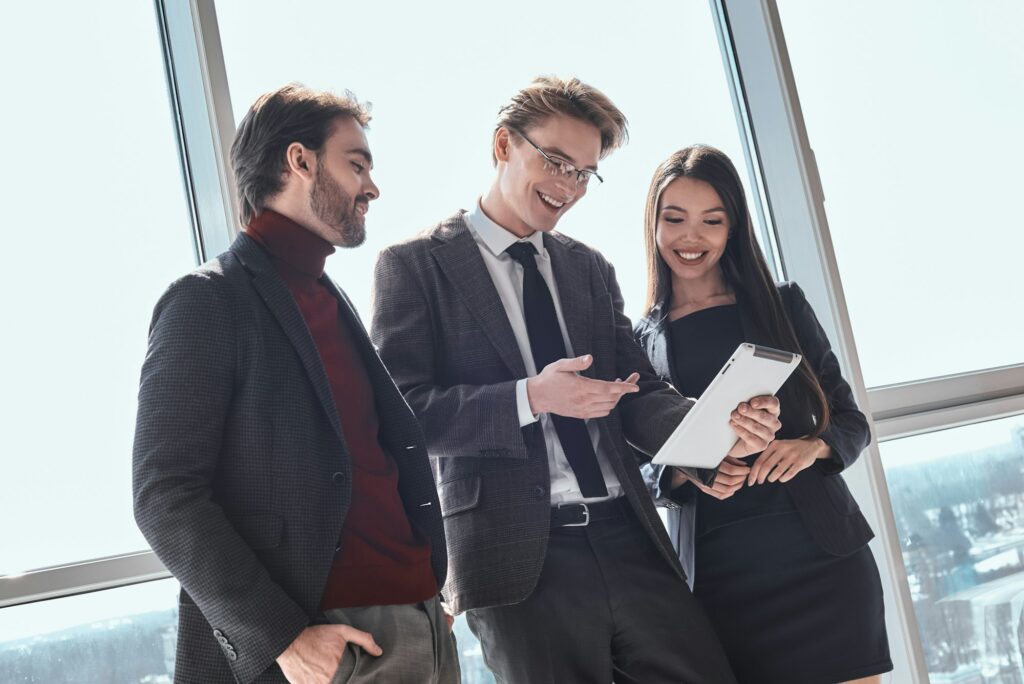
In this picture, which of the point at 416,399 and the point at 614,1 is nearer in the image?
the point at 416,399

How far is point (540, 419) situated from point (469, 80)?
50.9 inches

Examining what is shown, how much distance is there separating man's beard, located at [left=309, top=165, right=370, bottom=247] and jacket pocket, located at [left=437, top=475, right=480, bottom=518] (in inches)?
20.3

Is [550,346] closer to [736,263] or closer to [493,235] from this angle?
[493,235]

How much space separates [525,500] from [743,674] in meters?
0.72

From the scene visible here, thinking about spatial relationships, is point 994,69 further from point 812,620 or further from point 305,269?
point 305,269

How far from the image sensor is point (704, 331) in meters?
2.20

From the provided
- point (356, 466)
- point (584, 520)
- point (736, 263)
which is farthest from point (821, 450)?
point (356, 466)

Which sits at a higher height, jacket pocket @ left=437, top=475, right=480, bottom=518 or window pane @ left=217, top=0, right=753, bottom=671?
window pane @ left=217, top=0, right=753, bottom=671

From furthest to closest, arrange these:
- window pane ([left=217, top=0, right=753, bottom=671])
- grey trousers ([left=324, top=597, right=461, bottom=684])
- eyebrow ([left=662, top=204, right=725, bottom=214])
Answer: window pane ([left=217, top=0, right=753, bottom=671]), eyebrow ([left=662, top=204, right=725, bottom=214]), grey trousers ([left=324, top=597, right=461, bottom=684])

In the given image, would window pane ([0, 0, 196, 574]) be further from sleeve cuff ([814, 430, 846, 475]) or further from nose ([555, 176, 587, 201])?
sleeve cuff ([814, 430, 846, 475])

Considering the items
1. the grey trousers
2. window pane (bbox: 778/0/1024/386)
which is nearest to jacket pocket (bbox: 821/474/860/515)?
the grey trousers

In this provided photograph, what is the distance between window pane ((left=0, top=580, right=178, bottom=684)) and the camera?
190cm

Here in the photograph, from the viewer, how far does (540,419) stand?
1.86 metres

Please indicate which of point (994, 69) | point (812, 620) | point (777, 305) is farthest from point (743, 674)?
point (994, 69)
